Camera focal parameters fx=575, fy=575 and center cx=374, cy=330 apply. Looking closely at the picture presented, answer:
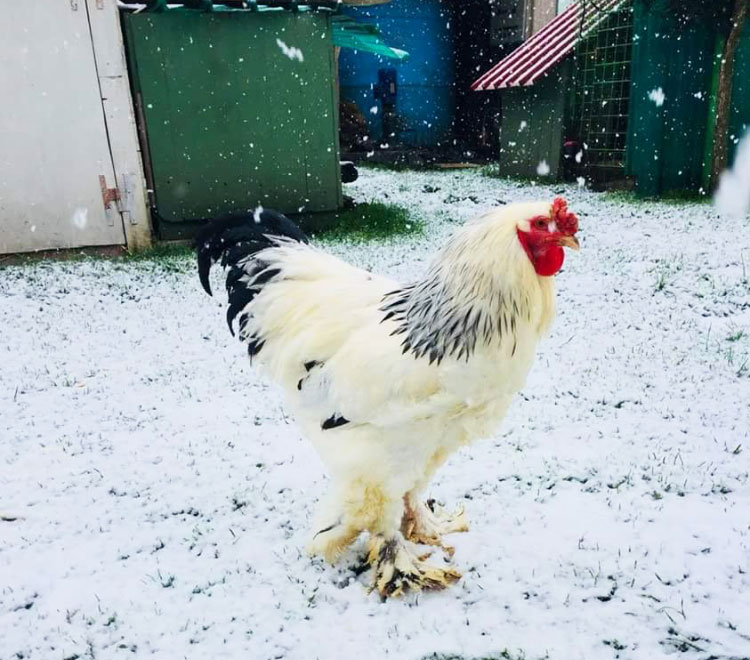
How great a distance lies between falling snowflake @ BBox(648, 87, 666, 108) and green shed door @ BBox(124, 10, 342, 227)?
17.6ft

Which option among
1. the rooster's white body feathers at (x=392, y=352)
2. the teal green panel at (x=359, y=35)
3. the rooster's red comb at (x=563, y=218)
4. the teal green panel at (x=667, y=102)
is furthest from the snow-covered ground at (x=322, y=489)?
the teal green panel at (x=359, y=35)

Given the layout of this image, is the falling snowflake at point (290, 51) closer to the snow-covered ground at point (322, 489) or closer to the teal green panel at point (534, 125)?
the snow-covered ground at point (322, 489)

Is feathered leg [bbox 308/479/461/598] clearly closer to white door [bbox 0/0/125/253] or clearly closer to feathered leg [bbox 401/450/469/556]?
feathered leg [bbox 401/450/469/556]

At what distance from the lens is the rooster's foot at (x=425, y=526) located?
2846 millimetres

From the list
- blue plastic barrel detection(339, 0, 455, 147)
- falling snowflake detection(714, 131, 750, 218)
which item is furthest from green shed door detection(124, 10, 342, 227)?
blue plastic barrel detection(339, 0, 455, 147)

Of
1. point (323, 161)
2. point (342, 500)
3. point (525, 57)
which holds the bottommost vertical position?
point (342, 500)

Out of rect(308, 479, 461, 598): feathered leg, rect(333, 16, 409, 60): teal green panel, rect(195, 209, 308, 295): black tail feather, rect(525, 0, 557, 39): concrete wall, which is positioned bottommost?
rect(308, 479, 461, 598): feathered leg

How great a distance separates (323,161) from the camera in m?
8.64

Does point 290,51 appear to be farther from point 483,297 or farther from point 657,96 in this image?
point 483,297

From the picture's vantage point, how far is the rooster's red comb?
203 centimetres

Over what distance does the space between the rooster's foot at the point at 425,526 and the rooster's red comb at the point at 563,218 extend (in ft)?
4.86

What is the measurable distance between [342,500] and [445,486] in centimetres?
98

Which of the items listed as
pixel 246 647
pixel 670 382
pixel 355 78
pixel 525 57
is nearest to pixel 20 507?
pixel 246 647

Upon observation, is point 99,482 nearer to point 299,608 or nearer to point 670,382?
point 299,608
